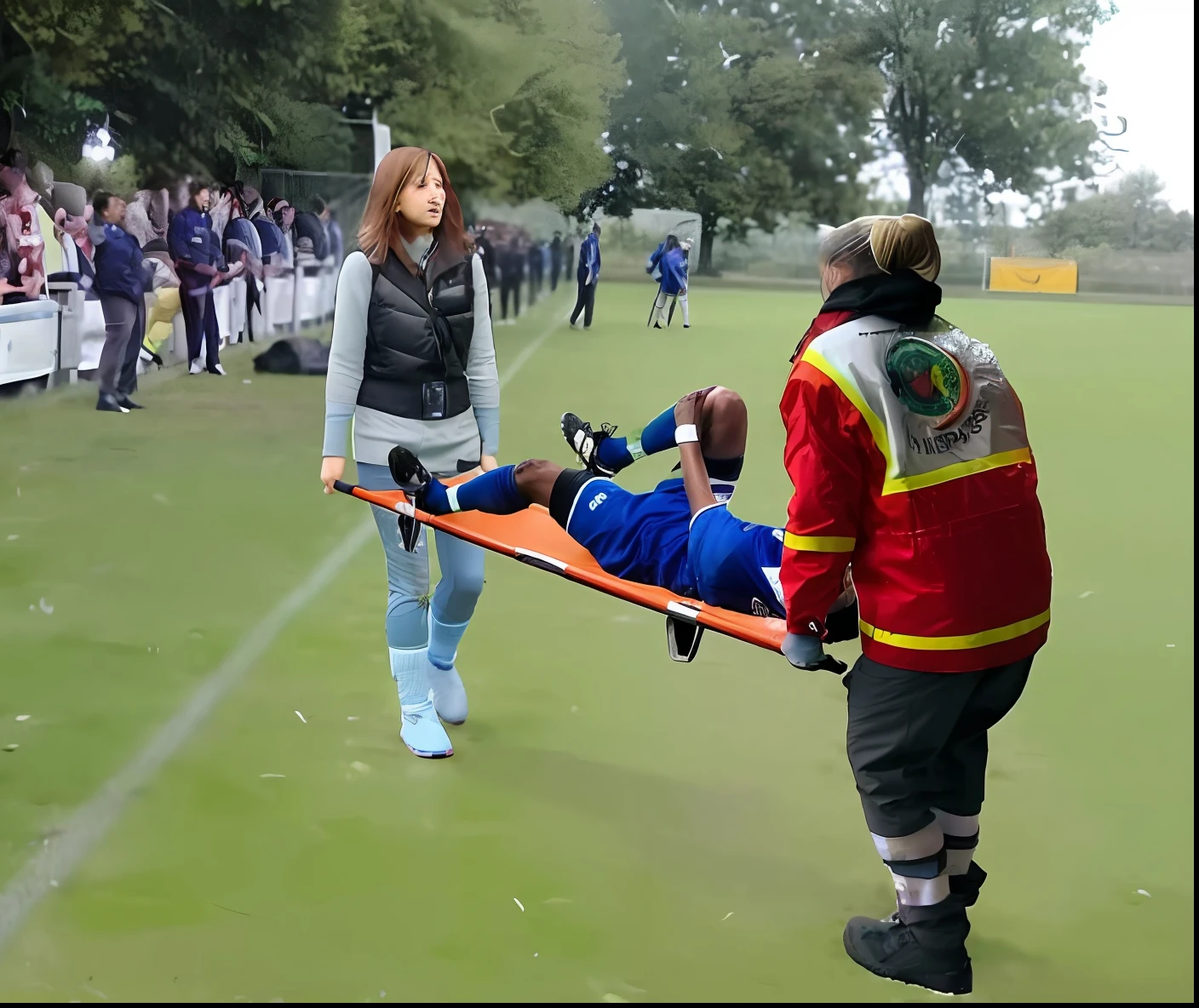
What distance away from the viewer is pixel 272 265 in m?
4.58

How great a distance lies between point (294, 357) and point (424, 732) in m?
2.62

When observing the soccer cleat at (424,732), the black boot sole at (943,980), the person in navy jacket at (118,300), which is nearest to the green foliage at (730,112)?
the soccer cleat at (424,732)

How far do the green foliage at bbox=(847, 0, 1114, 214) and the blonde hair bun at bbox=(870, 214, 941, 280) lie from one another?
2.04m

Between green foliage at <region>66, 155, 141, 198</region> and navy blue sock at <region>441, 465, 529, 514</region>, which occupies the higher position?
green foliage at <region>66, 155, 141, 198</region>

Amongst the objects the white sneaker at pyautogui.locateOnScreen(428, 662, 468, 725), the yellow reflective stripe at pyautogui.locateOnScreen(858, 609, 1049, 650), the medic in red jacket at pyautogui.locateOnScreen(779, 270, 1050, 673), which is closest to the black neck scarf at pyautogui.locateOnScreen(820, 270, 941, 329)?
the medic in red jacket at pyautogui.locateOnScreen(779, 270, 1050, 673)

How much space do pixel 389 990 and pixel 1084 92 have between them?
10.7ft

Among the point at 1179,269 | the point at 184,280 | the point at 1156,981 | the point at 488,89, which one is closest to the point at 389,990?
the point at 1156,981

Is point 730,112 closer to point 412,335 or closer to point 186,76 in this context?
point 412,335

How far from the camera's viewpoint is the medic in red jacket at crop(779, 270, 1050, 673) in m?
1.96

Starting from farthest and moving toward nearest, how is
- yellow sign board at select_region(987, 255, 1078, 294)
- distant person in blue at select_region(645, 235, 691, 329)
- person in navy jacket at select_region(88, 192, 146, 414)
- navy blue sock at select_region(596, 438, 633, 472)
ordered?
person in navy jacket at select_region(88, 192, 146, 414)
yellow sign board at select_region(987, 255, 1078, 294)
distant person in blue at select_region(645, 235, 691, 329)
navy blue sock at select_region(596, 438, 633, 472)

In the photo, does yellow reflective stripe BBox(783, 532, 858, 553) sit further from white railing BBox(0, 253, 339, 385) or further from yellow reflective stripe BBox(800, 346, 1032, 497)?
white railing BBox(0, 253, 339, 385)

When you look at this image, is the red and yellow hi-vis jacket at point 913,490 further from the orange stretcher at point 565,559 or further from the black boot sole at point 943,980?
the black boot sole at point 943,980

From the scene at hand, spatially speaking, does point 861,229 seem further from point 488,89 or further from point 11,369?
point 11,369

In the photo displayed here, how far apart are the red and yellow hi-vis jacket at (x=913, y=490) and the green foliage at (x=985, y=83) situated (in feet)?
6.85
